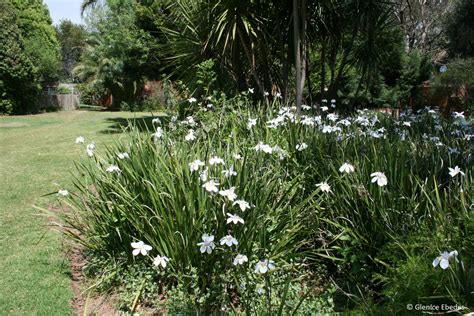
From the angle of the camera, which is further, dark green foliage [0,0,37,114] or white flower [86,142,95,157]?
dark green foliage [0,0,37,114]

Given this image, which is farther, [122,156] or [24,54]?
[24,54]

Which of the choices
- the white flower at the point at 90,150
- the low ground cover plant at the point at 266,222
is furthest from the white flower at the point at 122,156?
the white flower at the point at 90,150

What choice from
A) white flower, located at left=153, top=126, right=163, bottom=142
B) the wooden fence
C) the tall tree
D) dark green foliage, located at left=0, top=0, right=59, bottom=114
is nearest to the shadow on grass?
white flower, located at left=153, top=126, right=163, bottom=142

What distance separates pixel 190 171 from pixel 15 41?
21.0 meters

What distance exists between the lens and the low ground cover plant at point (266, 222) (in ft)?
9.41

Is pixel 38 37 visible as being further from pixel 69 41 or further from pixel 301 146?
pixel 69 41

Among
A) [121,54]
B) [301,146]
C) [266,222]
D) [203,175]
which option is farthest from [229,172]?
[121,54]

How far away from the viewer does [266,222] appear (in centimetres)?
337

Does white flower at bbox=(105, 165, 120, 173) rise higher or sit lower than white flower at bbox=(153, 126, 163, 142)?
lower

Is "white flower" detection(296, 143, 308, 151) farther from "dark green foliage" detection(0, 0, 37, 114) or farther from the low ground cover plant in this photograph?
"dark green foliage" detection(0, 0, 37, 114)

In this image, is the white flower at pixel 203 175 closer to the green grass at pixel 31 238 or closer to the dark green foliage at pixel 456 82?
the green grass at pixel 31 238

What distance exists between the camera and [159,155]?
3.67 meters

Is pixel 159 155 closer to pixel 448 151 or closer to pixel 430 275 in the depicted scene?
pixel 430 275

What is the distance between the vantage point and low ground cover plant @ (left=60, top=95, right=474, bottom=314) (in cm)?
287
